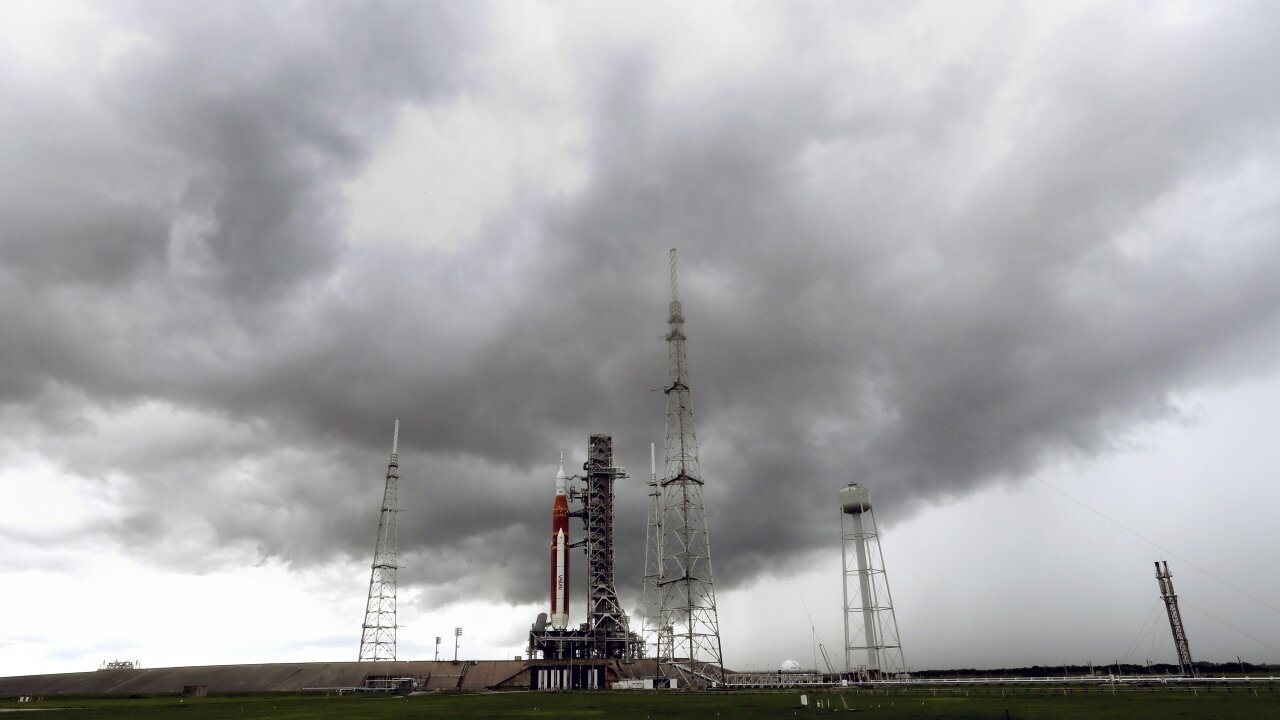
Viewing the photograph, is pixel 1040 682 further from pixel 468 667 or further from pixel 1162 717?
pixel 468 667

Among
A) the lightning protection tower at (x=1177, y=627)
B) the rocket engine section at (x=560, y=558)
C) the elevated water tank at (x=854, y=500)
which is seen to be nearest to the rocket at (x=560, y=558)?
the rocket engine section at (x=560, y=558)

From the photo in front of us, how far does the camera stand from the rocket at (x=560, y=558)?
135 m

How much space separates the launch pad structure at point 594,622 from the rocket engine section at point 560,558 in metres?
1.75

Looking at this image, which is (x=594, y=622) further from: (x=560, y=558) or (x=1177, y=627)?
(x=1177, y=627)

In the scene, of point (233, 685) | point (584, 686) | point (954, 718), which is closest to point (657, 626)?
point (584, 686)

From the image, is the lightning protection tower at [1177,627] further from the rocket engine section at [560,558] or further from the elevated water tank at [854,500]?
the rocket engine section at [560,558]

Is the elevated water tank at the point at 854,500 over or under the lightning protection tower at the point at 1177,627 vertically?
over

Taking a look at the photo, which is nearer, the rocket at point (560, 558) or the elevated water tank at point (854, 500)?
the elevated water tank at point (854, 500)

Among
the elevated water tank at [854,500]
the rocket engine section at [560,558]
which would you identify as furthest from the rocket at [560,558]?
the elevated water tank at [854,500]

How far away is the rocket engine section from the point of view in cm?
13525

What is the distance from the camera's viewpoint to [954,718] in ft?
131

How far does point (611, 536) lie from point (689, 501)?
52211 mm

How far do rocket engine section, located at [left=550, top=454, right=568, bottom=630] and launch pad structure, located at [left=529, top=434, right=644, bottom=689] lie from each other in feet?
5.73

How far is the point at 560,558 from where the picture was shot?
454 ft
